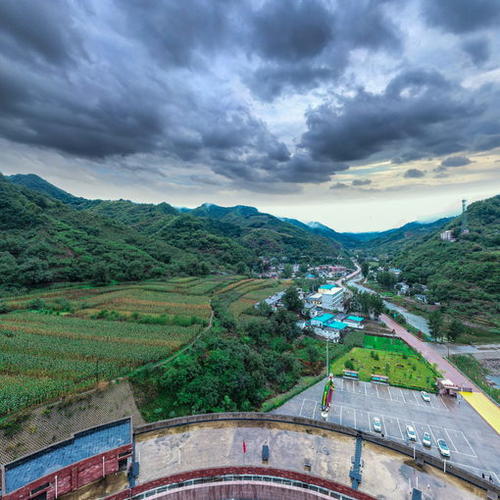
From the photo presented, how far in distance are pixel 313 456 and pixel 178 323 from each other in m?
23.2

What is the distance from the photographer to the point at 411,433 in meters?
22.2

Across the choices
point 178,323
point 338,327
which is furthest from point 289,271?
point 178,323

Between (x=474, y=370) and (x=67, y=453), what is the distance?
4552 cm

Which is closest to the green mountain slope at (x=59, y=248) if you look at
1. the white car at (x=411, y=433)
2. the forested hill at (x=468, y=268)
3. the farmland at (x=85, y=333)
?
the farmland at (x=85, y=333)

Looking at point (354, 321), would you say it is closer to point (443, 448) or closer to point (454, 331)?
point (454, 331)

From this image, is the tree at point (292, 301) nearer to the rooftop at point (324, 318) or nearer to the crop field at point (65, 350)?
the rooftop at point (324, 318)

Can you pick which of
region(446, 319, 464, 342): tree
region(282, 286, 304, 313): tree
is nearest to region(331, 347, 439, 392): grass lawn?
region(446, 319, 464, 342): tree

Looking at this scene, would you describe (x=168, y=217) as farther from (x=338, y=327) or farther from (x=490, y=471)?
(x=490, y=471)

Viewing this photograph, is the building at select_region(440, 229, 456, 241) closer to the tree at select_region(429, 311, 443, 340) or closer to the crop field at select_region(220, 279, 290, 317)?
the tree at select_region(429, 311, 443, 340)

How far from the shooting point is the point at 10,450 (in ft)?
51.7

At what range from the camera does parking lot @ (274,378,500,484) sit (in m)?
21.3

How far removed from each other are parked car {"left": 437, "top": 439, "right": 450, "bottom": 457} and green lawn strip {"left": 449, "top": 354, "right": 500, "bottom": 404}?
12812mm

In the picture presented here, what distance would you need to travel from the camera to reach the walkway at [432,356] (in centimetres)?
3188

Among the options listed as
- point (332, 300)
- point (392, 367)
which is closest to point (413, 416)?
point (392, 367)
